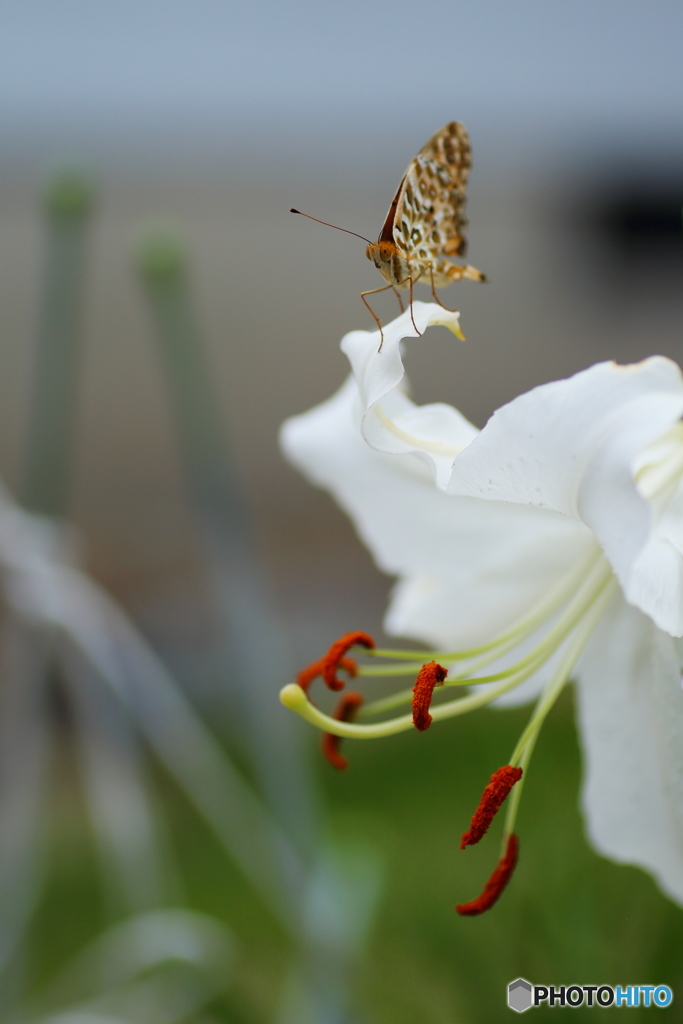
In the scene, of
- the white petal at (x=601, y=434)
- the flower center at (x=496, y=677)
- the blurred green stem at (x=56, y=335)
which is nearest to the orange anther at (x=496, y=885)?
the flower center at (x=496, y=677)

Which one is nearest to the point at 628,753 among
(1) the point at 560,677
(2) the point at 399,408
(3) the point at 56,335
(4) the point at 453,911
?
(1) the point at 560,677

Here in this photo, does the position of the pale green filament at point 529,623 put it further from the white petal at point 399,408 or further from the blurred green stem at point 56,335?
the blurred green stem at point 56,335

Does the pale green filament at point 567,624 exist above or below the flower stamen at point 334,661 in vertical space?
above

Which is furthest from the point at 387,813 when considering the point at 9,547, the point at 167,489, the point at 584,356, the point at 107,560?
the point at 584,356

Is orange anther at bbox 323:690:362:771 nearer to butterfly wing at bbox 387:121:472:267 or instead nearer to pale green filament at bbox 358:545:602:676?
pale green filament at bbox 358:545:602:676

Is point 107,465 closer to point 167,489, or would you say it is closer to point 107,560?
point 167,489

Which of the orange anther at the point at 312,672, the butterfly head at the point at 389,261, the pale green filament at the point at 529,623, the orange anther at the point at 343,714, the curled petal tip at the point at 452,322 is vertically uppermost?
the butterfly head at the point at 389,261
